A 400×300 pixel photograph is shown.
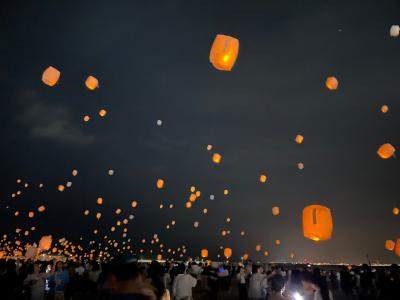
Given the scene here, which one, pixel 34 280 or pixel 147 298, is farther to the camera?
pixel 34 280

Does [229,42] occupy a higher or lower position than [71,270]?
higher

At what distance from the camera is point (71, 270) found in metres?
10.3

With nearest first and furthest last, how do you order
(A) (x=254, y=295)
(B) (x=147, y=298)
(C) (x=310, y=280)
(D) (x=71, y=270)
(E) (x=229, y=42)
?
(B) (x=147, y=298) < (C) (x=310, y=280) < (E) (x=229, y=42) < (A) (x=254, y=295) < (D) (x=71, y=270)

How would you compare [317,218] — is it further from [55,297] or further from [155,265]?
[55,297]

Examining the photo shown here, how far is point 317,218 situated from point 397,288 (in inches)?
92.5

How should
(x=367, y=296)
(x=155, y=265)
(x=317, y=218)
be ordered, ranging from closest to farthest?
1. (x=155, y=265)
2. (x=317, y=218)
3. (x=367, y=296)

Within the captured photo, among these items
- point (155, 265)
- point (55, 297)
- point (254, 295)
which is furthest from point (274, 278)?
point (55, 297)

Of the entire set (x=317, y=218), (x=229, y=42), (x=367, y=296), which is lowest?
(x=367, y=296)

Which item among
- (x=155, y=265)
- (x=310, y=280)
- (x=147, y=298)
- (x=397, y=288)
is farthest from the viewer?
(x=397, y=288)

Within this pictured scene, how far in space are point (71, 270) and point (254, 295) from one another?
18.1 ft

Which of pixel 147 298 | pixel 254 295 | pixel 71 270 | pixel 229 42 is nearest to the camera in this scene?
pixel 147 298

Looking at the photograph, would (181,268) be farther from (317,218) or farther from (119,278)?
(119,278)

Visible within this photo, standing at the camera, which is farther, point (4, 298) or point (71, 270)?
point (71, 270)

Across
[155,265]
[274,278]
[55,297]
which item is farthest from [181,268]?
[55,297]
